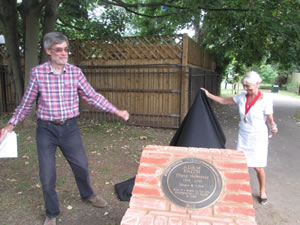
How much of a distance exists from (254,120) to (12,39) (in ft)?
21.7

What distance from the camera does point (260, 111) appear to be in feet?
10.4

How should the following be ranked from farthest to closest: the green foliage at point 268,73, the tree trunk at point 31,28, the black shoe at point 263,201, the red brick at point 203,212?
the green foliage at point 268,73, the tree trunk at point 31,28, the black shoe at point 263,201, the red brick at point 203,212

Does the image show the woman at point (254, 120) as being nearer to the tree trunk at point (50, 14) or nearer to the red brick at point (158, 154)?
the red brick at point (158, 154)

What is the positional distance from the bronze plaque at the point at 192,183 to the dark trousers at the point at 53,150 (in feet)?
4.04

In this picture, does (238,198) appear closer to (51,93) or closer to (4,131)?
(51,93)

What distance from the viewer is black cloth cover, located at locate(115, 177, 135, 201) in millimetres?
3510

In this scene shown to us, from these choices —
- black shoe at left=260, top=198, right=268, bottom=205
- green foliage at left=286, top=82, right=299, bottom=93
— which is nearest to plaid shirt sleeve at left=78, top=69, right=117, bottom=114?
black shoe at left=260, top=198, right=268, bottom=205

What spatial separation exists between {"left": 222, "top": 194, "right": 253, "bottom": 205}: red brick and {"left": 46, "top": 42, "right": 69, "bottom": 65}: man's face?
197cm

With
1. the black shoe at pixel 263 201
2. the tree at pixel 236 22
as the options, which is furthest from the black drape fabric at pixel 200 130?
the tree at pixel 236 22

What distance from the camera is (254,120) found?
3.22 meters

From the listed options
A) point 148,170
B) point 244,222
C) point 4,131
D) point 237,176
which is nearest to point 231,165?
point 237,176

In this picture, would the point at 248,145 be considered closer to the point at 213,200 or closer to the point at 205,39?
the point at 213,200

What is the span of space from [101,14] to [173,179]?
7054 mm

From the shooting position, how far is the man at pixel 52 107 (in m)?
2.55
